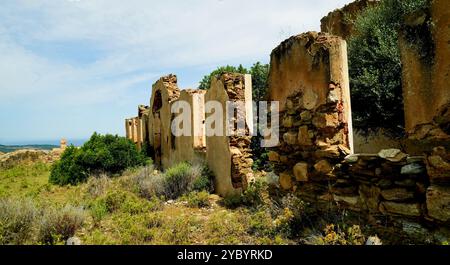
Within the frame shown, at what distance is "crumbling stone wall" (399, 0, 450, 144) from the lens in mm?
3238

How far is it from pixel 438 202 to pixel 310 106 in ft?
7.07

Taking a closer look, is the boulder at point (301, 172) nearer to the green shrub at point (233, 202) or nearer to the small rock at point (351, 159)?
the small rock at point (351, 159)

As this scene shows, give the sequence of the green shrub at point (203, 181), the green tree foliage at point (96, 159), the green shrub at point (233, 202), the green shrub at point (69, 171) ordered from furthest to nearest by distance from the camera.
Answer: the green tree foliage at point (96, 159) → the green shrub at point (69, 171) → the green shrub at point (203, 181) → the green shrub at point (233, 202)

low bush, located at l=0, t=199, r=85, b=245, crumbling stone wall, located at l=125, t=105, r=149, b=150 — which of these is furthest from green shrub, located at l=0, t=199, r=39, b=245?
crumbling stone wall, located at l=125, t=105, r=149, b=150

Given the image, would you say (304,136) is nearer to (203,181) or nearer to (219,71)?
(203,181)

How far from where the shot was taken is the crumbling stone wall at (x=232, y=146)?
23.5 ft

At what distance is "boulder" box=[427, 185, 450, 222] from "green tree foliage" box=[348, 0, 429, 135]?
4.64m

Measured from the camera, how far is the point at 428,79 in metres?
3.49

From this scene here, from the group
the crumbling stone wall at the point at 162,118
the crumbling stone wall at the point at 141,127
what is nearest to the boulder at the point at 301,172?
the crumbling stone wall at the point at 162,118

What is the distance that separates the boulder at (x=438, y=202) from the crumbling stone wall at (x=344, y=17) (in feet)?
29.9

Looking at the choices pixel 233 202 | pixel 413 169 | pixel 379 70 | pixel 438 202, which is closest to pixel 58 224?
pixel 233 202
